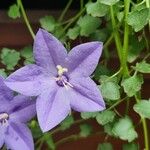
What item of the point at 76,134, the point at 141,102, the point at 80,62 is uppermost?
the point at 80,62

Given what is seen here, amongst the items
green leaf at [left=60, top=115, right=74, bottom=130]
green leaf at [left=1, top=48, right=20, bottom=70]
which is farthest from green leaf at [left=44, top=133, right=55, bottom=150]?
green leaf at [left=1, top=48, right=20, bottom=70]

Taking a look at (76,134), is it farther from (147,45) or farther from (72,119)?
(147,45)

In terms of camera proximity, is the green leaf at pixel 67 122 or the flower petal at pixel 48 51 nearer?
the flower petal at pixel 48 51

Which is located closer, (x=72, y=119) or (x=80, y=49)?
(x=80, y=49)

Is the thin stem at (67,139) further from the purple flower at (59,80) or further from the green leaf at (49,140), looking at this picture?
the purple flower at (59,80)

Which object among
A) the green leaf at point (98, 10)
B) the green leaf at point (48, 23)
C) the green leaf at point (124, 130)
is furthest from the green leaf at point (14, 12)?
the green leaf at point (124, 130)

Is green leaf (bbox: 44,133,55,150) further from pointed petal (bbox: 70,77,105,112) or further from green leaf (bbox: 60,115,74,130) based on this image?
pointed petal (bbox: 70,77,105,112)

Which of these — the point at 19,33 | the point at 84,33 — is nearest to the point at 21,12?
the point at 19,33
